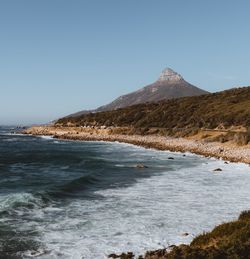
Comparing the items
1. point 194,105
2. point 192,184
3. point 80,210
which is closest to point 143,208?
point 80,210

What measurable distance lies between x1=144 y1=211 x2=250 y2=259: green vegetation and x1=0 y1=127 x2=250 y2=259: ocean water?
156 cm

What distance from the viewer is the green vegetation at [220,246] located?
11312 mm

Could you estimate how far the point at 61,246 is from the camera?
14.6 meters

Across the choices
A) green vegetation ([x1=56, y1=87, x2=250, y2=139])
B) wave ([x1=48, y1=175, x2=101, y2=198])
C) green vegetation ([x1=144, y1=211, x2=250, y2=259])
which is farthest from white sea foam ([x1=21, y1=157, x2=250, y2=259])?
green vegetation ([x1=56, y1=87, x2=250, y2=139])

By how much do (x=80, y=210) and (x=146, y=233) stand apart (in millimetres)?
4936

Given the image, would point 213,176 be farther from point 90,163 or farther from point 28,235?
point 28,235

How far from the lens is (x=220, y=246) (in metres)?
11.8

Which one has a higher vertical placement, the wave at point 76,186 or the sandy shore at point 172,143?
the sandy shore at point 172,143

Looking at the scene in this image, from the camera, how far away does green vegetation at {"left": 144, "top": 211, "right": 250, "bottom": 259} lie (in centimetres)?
1131

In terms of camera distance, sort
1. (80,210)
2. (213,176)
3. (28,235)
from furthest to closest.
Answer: (213,176) < (80,210) < (28,235)

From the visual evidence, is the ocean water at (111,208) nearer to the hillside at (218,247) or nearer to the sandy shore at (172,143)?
the hillside at (218,247)

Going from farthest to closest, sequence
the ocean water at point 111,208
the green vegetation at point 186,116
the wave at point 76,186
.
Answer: the green vegetation at point 186,116 → the wave at point 76,186 → the ocean water at point 111,208

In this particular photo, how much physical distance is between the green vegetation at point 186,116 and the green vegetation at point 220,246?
5223cm

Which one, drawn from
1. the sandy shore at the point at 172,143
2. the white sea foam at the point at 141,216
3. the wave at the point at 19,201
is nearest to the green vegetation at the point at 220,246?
the white sea foam at the point at 141,216
